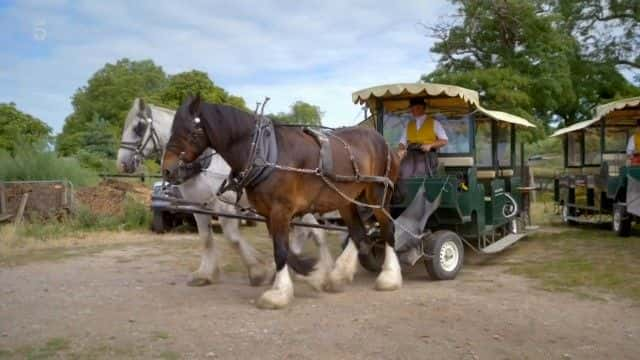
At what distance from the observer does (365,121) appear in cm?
865

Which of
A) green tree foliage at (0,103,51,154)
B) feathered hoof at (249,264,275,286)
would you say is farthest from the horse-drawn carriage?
green tree foliage at (0,103,51,154)

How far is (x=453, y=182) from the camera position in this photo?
7398 millimetres

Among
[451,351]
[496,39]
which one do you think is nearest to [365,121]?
[451,351]

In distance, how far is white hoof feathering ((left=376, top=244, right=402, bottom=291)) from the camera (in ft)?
22.0

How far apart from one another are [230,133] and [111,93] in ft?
125

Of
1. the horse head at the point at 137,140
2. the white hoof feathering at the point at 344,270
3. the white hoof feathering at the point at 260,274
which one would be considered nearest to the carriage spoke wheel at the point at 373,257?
the white hoof feathering at the point at 344,270

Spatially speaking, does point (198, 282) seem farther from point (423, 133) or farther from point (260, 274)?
point (423, 133)

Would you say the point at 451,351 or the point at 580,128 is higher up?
the point at 580,128

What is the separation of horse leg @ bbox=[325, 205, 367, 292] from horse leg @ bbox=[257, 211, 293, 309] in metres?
0.84

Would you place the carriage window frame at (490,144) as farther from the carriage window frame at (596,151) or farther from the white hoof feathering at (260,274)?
the carriage window frame at (596,151)

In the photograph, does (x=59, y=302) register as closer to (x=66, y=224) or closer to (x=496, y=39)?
(x=66, y=224)

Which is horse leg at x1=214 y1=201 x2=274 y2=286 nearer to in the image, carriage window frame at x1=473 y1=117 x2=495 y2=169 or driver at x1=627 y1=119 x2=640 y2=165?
carriage window frame at x1=473 y1=117 x2=495 y2=169

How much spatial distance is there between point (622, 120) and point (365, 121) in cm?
668

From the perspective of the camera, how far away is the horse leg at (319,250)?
6.68 m
